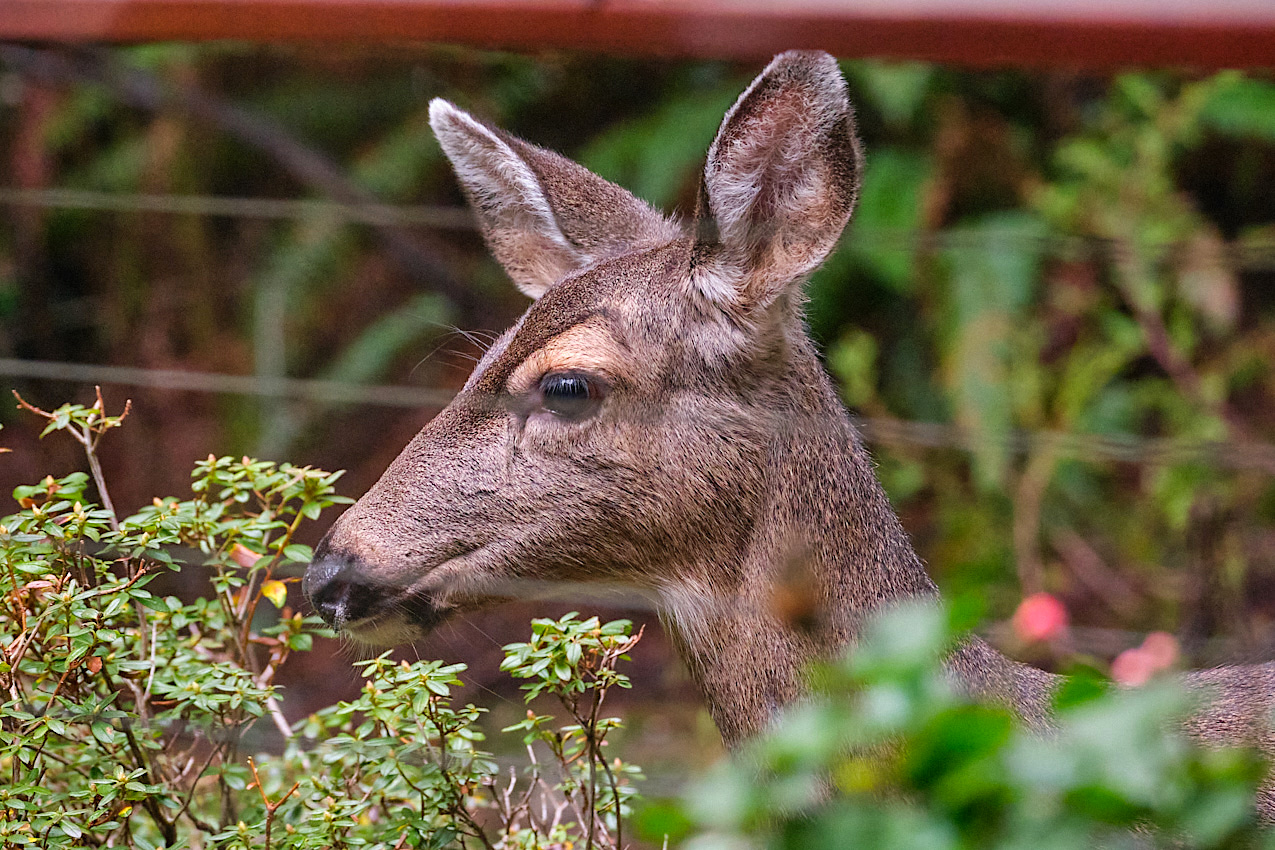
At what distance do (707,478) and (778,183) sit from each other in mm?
535

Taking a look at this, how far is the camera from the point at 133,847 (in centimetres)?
224

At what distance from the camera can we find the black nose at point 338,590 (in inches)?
92.4

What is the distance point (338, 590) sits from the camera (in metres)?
2.36

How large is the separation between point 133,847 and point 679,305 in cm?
130

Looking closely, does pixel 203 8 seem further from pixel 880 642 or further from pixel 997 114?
pixel 997 114

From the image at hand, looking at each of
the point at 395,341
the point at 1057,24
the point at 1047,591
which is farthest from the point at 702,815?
the point at 395,341

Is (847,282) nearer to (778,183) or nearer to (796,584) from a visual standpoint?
(778,183)

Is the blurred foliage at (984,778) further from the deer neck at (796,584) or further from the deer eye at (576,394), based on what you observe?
the deer eye at (576,394)

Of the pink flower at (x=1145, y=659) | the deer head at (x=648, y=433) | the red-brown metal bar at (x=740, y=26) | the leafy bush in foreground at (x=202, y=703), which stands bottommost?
the pink flower at (x=1145, y=659)

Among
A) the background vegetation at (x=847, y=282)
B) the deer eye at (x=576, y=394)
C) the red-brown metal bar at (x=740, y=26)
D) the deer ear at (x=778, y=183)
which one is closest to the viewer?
the red-brown metal bar at (x=740, y=26)

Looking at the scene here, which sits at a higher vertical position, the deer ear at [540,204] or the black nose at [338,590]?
the deer ear at [540,204]

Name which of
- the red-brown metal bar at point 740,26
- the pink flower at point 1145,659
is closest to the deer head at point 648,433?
the red-brown metal bar at point 740,26

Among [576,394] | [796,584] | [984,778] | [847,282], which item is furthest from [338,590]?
[847,282]

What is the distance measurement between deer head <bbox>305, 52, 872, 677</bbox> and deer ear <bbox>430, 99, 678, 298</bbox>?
13.5 inches
